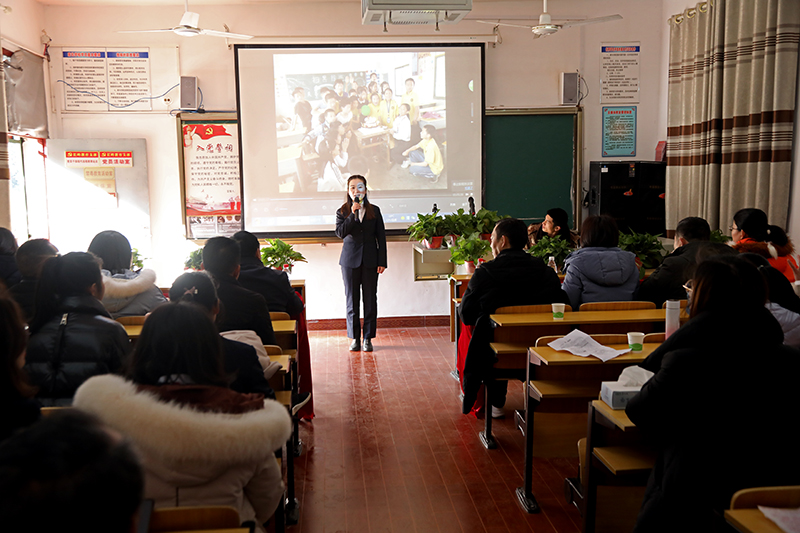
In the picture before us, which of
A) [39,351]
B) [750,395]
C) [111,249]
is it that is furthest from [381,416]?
[750,395]

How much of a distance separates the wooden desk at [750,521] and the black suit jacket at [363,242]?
4375mm

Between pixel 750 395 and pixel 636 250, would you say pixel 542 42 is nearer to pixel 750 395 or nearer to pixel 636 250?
pixel 636 250

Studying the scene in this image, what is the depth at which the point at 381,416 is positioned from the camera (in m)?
4.02

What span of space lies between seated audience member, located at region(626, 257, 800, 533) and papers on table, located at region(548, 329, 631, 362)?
738 millimetres

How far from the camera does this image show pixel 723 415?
1710 millimetres

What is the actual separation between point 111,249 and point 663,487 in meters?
2.86

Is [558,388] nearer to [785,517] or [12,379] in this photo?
[785,517]

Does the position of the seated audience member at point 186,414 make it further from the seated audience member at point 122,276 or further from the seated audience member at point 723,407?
the seated audience member at point 122,276

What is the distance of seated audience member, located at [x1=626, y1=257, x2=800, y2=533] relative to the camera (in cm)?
169

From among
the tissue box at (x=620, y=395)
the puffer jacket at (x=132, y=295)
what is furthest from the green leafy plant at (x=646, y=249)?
the puffer jacket at (x=132, y=295)

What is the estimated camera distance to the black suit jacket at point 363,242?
18.4ft

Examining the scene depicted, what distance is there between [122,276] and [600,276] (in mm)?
2730

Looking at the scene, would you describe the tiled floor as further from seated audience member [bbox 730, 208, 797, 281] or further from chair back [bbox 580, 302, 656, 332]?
seated audience member [bbox 730, 208, 797, 281]

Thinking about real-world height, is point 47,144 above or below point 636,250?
above
